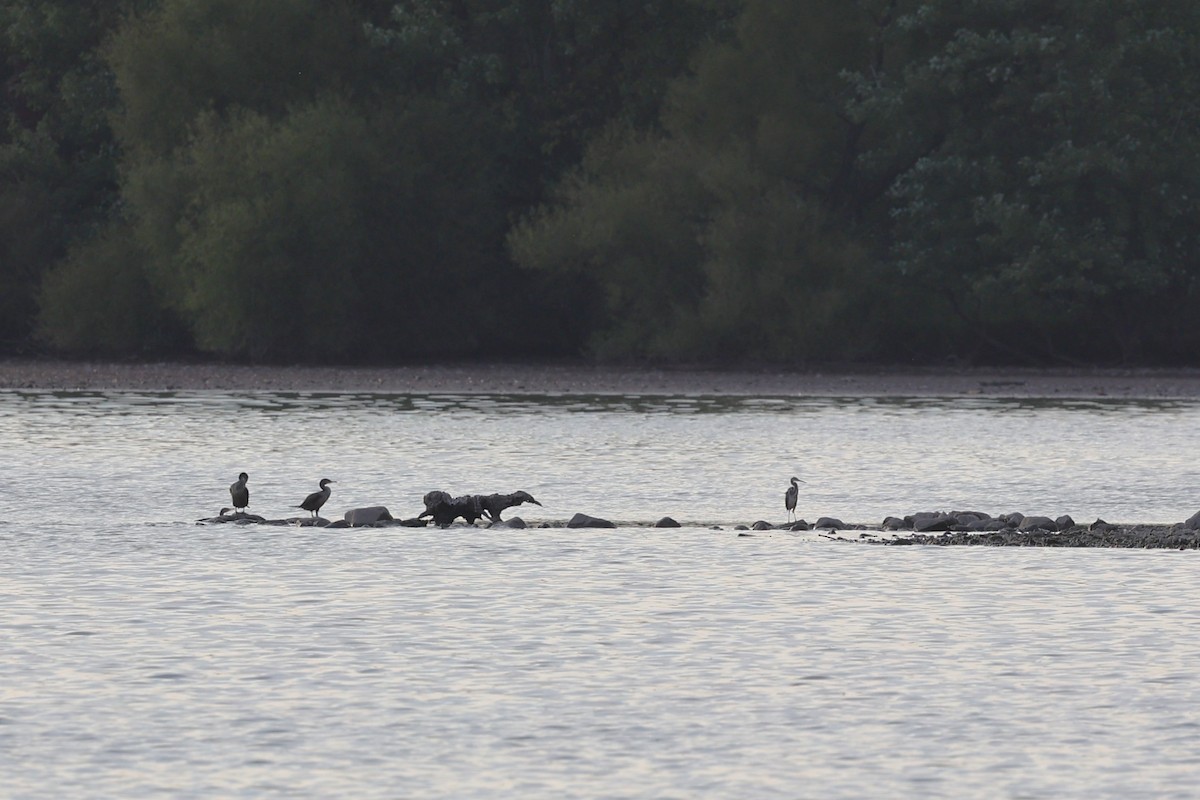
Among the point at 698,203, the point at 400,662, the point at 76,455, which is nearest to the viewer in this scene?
the point at 400,662

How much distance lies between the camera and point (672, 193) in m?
55.3

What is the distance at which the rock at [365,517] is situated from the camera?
2205 cm

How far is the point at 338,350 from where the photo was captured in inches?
2212

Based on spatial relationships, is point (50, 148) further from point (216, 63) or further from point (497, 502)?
point (497, 502)

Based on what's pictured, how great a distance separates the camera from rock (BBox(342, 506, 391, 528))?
72.3 ft

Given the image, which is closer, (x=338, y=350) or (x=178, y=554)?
(x=178, y=554)

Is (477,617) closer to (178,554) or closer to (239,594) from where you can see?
(239,594)

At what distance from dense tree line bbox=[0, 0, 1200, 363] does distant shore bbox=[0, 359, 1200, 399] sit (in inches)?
40.3

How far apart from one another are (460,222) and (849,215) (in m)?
10.3

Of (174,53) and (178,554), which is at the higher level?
(174,53)

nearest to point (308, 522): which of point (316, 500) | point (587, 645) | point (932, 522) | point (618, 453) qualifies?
point (316, 500)

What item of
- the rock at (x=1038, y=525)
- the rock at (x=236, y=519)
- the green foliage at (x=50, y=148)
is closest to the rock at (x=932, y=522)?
the rock at (x=1038, y=525)

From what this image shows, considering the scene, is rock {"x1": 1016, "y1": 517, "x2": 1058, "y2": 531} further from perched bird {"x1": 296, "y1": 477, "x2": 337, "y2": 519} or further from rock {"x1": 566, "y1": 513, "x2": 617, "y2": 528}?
perched bird {"x1": 296, "y1": 477, "x2": 337, "y2": 519}

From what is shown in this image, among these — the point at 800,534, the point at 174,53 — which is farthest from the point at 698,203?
the point at 800,534
